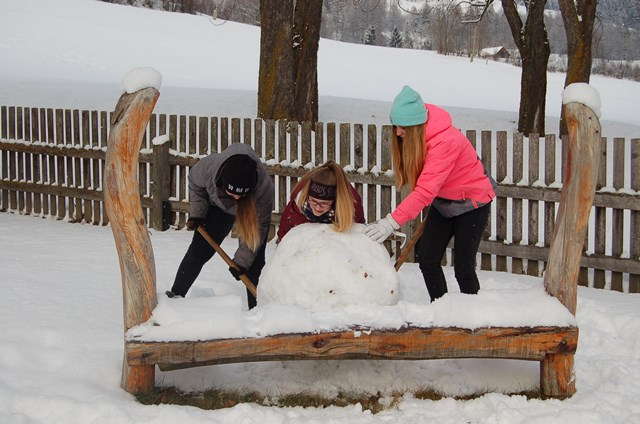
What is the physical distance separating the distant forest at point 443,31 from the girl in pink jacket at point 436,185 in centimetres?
1460

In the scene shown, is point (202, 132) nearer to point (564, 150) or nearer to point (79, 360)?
point (564, 150)

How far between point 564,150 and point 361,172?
5.73 ft

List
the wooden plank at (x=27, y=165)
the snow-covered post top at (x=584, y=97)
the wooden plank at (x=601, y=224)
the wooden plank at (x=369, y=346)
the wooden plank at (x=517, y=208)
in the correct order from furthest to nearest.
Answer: the wooden plank at (x=27, y=165) → the wooden plank at (x=517, y=208) → the wooden plank at (x=601, y=224) → the snow-covered post top at (x=584, y=97) → the wooden plank at (x=369, y=346)

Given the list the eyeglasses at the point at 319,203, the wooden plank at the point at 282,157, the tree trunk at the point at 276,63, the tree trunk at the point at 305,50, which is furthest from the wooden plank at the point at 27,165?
the eyeglasses at the point at 319,203

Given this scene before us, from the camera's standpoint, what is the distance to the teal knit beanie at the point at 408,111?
14.6 feet

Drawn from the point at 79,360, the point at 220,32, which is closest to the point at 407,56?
the point at 220,32

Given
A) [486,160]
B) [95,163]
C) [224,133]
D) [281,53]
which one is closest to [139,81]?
[486,160]

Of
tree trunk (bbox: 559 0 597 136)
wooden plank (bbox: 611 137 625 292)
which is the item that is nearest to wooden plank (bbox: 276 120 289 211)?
wooden plank (bbox: 611 137 625 292)

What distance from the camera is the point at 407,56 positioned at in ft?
127

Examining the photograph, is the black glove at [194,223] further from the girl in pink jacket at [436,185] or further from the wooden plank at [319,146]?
the wooden plank at [319,146]

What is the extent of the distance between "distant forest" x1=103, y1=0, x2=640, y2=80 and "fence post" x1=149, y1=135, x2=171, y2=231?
38.7 feet

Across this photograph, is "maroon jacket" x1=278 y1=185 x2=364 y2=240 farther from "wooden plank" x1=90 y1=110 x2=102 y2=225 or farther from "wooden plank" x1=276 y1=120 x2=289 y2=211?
"wooden plank" x1=90 y1=110 x2=102 y2=225

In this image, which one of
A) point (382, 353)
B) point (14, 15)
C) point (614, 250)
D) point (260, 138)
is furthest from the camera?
point (14, 15)

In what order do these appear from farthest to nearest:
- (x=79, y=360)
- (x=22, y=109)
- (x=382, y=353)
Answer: (x=22, y=109) < (x=79, y=360) < (x=382, y=353)
